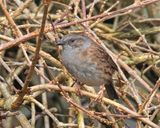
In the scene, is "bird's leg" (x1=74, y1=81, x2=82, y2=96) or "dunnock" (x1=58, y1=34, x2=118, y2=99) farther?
"dunnock" (x1=58, y1=34, x2=118, y2=99)

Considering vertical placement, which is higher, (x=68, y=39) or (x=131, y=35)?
(x=68, y=39)

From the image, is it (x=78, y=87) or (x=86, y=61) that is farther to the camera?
(x=86, y=61)

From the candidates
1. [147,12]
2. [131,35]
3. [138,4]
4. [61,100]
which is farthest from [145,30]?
[138,4]

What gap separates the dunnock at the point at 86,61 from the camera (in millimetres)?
3629

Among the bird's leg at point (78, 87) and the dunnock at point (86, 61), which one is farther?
the dunnock at point (86, 61)

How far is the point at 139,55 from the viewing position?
434 centimetres

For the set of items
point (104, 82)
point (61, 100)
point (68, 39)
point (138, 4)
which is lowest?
point (61, 100)

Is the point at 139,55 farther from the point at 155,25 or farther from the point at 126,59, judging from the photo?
the point at 155,25

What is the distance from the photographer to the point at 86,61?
3.72 metres

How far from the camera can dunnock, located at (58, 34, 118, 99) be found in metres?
3.63

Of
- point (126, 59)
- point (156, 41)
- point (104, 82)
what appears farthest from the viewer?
point (156, 41)

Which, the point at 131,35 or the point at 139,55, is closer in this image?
the point at 139,55

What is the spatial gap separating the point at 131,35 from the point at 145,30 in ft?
0.46

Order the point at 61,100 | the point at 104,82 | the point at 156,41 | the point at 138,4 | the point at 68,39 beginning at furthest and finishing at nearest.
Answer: the point at 156,41 < the point at 61,100 < the point at 104,82 < the point at 68,39 < the point at 138,4
